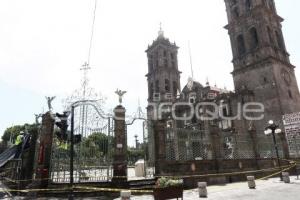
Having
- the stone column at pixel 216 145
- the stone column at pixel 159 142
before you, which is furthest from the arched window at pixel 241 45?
the stone column at pixel 159 142

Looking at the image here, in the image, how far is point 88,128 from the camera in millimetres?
14852

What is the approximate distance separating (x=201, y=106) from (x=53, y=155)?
31564 mm

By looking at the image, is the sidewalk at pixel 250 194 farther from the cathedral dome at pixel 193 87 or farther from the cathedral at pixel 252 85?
the cathedral dome at pixel 193 87

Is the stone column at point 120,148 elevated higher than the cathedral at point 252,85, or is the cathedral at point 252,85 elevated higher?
the cathedral at point 252,85

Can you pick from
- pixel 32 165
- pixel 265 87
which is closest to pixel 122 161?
pixel 32 165

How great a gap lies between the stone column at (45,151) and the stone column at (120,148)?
3.88 metres

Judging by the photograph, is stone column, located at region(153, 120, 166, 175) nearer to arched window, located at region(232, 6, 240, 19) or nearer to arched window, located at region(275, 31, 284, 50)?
arched window, located at region(275, 31, 284, 50)

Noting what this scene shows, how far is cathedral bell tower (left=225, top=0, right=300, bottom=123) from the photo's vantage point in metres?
33.2

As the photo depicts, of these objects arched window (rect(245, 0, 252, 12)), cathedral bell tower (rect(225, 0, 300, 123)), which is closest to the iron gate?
cathedral bell tower (rect(225, 0, 300, 123))

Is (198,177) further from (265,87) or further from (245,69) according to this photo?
(245,69)

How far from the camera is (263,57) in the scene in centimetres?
3447

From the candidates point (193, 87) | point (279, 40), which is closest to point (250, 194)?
point (279, 40)

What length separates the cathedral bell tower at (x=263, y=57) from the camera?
33188mm

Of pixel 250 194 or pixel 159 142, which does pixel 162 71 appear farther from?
pixel 250 194
